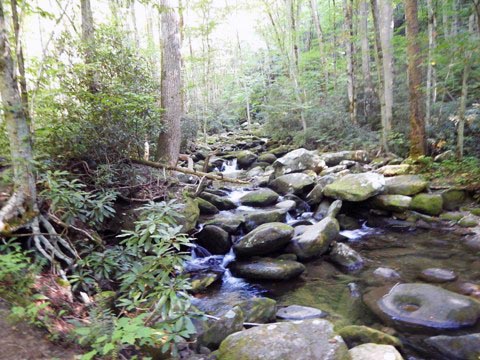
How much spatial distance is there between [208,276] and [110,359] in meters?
3.13

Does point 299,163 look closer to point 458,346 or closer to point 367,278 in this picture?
point 367,278

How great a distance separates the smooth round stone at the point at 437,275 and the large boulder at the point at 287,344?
2798 mm

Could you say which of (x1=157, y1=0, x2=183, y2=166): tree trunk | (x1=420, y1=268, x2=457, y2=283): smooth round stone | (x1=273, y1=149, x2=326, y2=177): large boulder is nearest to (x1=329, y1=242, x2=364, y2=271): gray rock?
(x1=420, y1=268, x2=457, y2=283): smooth round stone

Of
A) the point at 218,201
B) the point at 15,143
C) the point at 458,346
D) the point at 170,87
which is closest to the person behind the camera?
the point at 458,346

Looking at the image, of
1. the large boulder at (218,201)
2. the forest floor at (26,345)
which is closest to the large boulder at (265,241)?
the large boulder at (218,201)

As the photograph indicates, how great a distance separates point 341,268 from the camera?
5867mm

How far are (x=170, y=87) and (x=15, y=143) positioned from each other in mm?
4898

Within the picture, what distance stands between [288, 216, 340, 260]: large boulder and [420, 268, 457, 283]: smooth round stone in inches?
65.2

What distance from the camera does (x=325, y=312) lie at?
179 inches

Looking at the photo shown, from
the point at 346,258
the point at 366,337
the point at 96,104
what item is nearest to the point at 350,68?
the point at 346,258

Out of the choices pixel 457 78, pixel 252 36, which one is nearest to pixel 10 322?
pixel 457 78

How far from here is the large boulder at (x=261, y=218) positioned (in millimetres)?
7359

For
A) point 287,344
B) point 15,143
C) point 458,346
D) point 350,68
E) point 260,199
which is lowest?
point 458,346

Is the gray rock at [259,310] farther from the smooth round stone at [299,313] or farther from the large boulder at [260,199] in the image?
the large boulder at [260,199]
